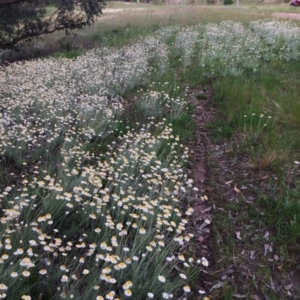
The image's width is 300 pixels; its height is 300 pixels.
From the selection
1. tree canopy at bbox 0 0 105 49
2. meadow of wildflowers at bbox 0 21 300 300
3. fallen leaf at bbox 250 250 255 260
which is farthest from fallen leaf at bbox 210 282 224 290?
tree canopy at bbox 0 0 105 49

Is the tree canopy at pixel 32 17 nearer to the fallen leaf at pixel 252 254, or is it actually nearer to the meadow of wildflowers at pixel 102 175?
the meadow of wildflowers at pixel 102 175

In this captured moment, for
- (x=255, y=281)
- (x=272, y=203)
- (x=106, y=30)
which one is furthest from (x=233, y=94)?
(x=106, y=30)

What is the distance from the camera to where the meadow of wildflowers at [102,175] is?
321 centimetres

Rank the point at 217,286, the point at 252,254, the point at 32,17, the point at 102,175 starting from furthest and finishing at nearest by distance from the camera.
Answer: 1. the point at 32,17
2. the point at 102,175
3. the point at 252,254
4. the point at 217,286

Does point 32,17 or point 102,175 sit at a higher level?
point 102,175

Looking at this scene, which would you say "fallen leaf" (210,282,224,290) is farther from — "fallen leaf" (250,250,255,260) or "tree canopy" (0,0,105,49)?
"tree canopy" (0,0,105,49)

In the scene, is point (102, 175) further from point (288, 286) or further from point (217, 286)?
point (288, 286)

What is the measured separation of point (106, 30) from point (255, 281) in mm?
15621

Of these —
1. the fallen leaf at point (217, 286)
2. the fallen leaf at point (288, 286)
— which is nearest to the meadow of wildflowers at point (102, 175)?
the fallen leaf at point (217, 286)

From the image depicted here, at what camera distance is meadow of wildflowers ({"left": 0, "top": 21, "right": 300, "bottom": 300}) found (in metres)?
3.21

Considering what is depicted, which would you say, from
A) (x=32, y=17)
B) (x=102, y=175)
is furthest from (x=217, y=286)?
(x=32, y=17)

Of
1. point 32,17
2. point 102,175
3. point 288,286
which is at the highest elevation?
point 102,175

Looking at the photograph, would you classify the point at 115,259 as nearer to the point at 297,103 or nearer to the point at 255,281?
the point at 255,281

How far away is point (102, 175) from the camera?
4340mm
